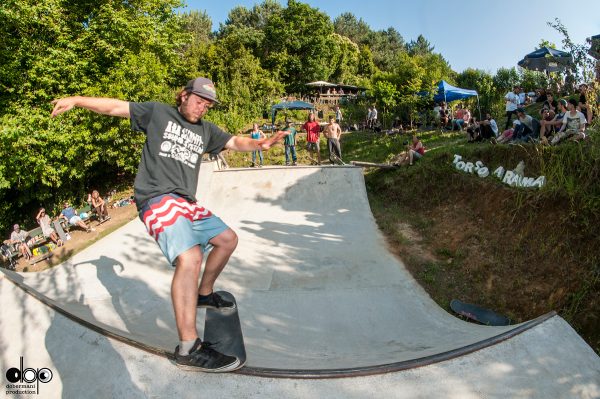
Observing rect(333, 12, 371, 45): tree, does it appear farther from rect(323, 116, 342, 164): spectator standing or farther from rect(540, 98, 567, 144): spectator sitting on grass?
rect(540, 98, 567, 144): spectator sitting on grass

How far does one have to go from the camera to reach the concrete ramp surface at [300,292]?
315 cm

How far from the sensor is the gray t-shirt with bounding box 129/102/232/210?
2541 mm

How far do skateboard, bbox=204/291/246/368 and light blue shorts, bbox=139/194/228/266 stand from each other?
1.87 ft

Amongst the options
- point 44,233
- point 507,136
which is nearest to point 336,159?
point 507,136

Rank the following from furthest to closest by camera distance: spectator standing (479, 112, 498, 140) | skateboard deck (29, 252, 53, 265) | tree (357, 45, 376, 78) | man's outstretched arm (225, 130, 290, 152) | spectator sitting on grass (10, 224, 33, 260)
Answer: tree (357, 45, 376, 78)
spectator standing (479, 112, 498, 140)
spectator sitting on grass (10, 224, 33, 260)
skateboard deck (29, 252, 53, 265)
man's outstretched arm (225, 130, 290, 152)

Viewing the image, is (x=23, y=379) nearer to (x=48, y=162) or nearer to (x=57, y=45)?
(x=48, y=162)

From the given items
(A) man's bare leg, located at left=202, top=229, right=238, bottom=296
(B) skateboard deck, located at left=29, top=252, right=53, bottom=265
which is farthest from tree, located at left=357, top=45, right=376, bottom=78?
(A) man's bare leg, located at left=202, top=229, right=238, bottom=296

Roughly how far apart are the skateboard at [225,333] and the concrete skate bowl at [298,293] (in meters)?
0.19

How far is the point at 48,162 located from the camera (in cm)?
1402

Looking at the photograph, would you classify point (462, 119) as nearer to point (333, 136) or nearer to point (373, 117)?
point (373, 117)

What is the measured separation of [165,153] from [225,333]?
136 cm

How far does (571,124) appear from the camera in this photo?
7332 millimetres

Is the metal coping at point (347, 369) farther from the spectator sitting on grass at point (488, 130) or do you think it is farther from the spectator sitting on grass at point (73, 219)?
the spectator sitting on grass at point (73, 219)

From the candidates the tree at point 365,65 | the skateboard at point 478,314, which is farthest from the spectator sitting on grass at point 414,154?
the tree at point 365,65
